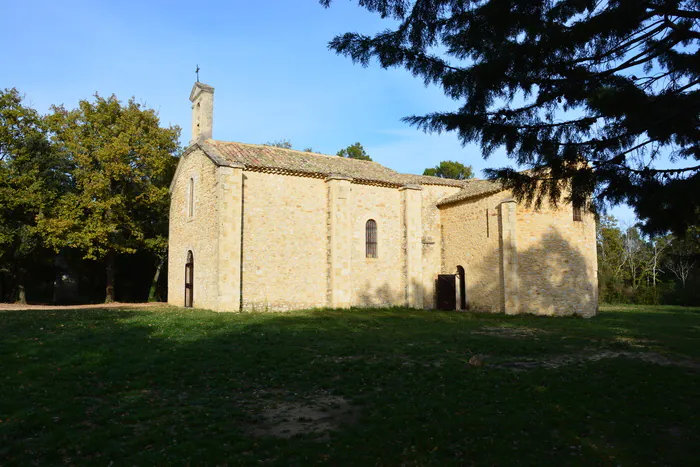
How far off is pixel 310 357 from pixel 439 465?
5919mm

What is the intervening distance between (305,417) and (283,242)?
1487cm

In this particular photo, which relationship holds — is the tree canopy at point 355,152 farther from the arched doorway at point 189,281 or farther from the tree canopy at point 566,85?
the tree canopy at point 566,85

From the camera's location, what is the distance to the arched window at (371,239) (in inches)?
938

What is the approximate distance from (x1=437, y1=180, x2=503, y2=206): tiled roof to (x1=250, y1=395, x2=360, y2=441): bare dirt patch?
17.8 metres

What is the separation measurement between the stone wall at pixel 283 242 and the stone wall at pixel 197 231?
1481 millimetres

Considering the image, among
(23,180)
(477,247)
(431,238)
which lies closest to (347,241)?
(431,238)

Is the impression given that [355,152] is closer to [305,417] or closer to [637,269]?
[637,269]

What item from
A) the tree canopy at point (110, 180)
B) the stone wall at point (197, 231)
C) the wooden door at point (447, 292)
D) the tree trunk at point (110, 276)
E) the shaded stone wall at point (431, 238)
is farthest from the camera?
the tree trunk at point (110, 276)

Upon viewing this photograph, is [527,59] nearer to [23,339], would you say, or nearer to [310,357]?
[310,357]

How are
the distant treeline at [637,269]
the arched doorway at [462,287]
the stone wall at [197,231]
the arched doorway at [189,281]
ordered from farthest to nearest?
the distant treeline at [637,269], the arched doorway at [462,287], the arched doorway at [189,281], the stone wall at [197,231]

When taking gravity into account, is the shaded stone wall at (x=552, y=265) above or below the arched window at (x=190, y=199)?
below

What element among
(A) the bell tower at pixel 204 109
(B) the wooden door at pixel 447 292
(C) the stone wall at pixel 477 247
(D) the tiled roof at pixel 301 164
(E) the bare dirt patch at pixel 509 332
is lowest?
(E) the bare dirt patch at pixel 509 332

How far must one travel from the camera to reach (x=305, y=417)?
7.10m

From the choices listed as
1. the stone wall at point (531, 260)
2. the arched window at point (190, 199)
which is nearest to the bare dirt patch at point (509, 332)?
the stone wall at point (531, 260)
